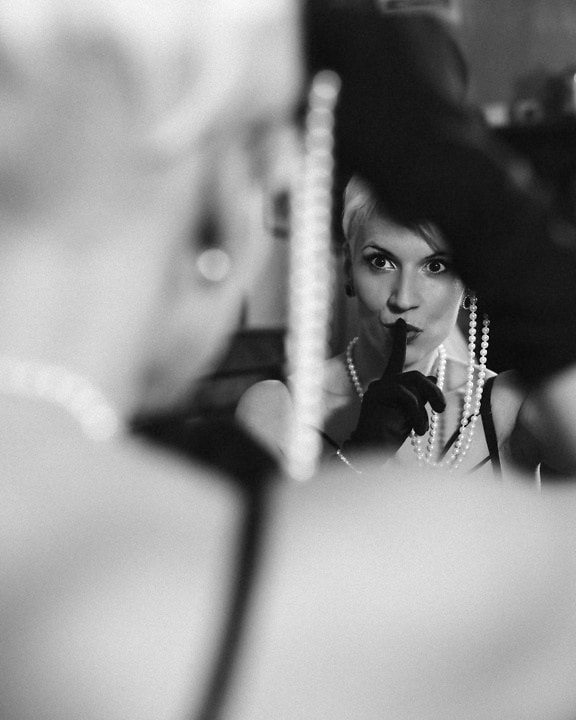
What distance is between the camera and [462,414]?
78 cm

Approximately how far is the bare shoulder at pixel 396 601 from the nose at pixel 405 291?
1.44 feet

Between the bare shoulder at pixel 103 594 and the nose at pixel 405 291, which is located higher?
the nose at pixel 405 291

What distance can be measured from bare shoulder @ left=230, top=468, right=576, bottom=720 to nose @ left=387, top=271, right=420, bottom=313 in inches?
17.3

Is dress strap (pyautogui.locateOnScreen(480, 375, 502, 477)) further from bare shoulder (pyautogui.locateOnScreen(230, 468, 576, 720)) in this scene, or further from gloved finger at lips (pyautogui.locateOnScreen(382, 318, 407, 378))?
bare shoulder (pyautogui.locateOnScreen(230, 468, 576, 720))

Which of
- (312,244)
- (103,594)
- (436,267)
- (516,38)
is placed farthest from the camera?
(516,38)

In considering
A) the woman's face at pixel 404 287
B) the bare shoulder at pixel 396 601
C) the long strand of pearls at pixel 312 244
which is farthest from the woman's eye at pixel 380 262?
the bare shoulder at pixel 396 601

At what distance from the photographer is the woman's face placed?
2.37 ft

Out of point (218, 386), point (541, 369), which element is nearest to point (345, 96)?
point (541, 369)

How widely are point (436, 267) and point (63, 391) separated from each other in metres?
0.49

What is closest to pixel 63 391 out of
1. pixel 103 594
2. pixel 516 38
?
pixel 103 594

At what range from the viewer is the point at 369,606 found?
294 mm

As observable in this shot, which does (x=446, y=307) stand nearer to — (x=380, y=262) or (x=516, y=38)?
(x=380, y=262)

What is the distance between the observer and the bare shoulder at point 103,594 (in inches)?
10.9

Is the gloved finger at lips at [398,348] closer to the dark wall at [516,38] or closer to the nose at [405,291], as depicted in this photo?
A: the nose at [405,291]
